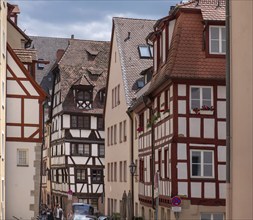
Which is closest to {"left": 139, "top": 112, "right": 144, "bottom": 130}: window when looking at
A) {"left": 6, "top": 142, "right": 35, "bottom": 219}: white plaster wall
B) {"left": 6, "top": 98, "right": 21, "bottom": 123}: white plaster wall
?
{"left": 6, "top": 142, "right": 35, "bottom": 219}: white plaster wall

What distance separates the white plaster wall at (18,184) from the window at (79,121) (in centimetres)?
2590

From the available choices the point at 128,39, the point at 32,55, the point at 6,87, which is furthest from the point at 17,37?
the point at 128,39

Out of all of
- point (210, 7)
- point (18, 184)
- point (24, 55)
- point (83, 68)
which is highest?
point (83, 68)

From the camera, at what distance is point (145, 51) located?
48125 mm

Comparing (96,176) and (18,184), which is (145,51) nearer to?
(96,176)

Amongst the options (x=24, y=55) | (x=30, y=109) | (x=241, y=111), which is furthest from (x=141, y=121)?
(x=241, y=111)

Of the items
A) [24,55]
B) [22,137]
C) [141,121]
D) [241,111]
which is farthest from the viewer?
[141,121]

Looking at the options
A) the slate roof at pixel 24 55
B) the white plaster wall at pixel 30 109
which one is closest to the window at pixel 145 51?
the slate roof at pixel 24 55

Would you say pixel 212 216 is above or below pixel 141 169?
below

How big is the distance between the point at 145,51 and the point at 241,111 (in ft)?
112

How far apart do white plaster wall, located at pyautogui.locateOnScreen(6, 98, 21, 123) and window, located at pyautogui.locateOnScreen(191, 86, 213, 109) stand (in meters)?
9.74

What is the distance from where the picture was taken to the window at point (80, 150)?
→ 60.7 m

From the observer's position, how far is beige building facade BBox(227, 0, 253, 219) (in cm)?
1355

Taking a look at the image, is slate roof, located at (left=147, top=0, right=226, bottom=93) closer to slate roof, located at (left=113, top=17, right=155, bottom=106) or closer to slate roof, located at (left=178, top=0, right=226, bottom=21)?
slate roof, located at (left=178, top=0, right=226, bottom=21)
